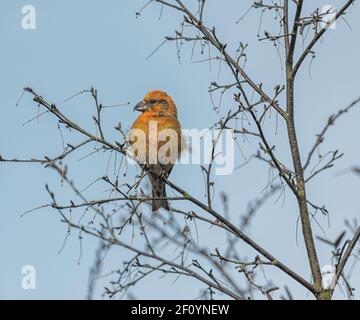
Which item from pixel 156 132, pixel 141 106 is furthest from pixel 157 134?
pixel 141 106

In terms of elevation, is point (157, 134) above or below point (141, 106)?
below

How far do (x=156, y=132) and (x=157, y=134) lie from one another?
2cm

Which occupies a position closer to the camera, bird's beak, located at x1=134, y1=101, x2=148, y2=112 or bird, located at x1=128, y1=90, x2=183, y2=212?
bird, located at x1=128, y1=90, x2=183, y2=212

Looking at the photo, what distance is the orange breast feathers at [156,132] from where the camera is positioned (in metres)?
5.93

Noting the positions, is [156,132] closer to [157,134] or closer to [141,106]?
[157,134]

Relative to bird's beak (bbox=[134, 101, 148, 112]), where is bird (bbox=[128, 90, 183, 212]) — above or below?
below

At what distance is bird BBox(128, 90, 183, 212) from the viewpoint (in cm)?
589

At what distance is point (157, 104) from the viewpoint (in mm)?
6633

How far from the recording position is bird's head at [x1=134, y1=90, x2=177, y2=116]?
6.55m

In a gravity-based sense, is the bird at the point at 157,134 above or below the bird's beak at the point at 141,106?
below

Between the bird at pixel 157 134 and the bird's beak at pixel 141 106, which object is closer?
the bird at pixel 157 134

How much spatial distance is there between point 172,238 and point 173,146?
2277 mm
